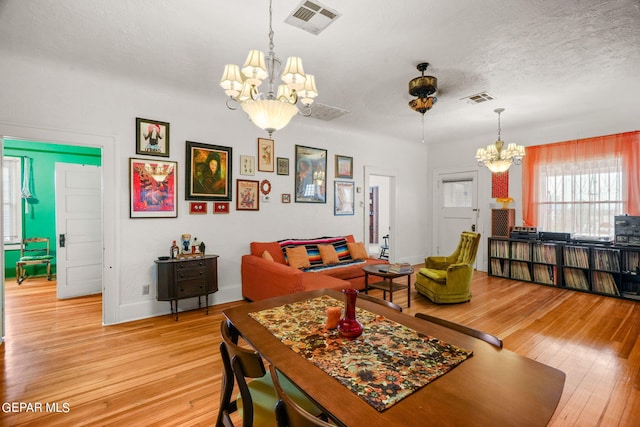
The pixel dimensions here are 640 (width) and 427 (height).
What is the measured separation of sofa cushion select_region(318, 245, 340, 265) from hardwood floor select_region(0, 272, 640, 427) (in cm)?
117

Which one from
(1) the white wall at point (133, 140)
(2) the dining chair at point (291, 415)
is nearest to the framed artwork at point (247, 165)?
(1) the white wall at point (133, 140)

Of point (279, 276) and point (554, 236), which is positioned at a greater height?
point (554, 236)

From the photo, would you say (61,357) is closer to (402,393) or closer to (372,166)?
(402,393)

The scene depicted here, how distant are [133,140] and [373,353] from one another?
146 inches

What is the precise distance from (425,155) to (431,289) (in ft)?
13.4

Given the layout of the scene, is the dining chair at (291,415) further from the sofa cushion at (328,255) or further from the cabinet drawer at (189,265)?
the sofa cushion at (328,255)

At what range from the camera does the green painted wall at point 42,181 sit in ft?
18.5

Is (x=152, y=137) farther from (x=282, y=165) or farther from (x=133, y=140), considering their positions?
(x=282, y=165)

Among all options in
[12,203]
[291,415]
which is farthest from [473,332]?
[12,203]

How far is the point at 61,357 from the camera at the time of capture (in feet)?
8.80

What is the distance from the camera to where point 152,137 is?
370 cm

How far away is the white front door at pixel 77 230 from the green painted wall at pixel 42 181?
1333mm

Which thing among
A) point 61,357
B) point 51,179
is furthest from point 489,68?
point 51,179

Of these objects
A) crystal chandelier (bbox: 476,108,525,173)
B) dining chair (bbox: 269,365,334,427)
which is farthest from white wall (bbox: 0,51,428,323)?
dining chair (bbox: 269,365,334,427)
